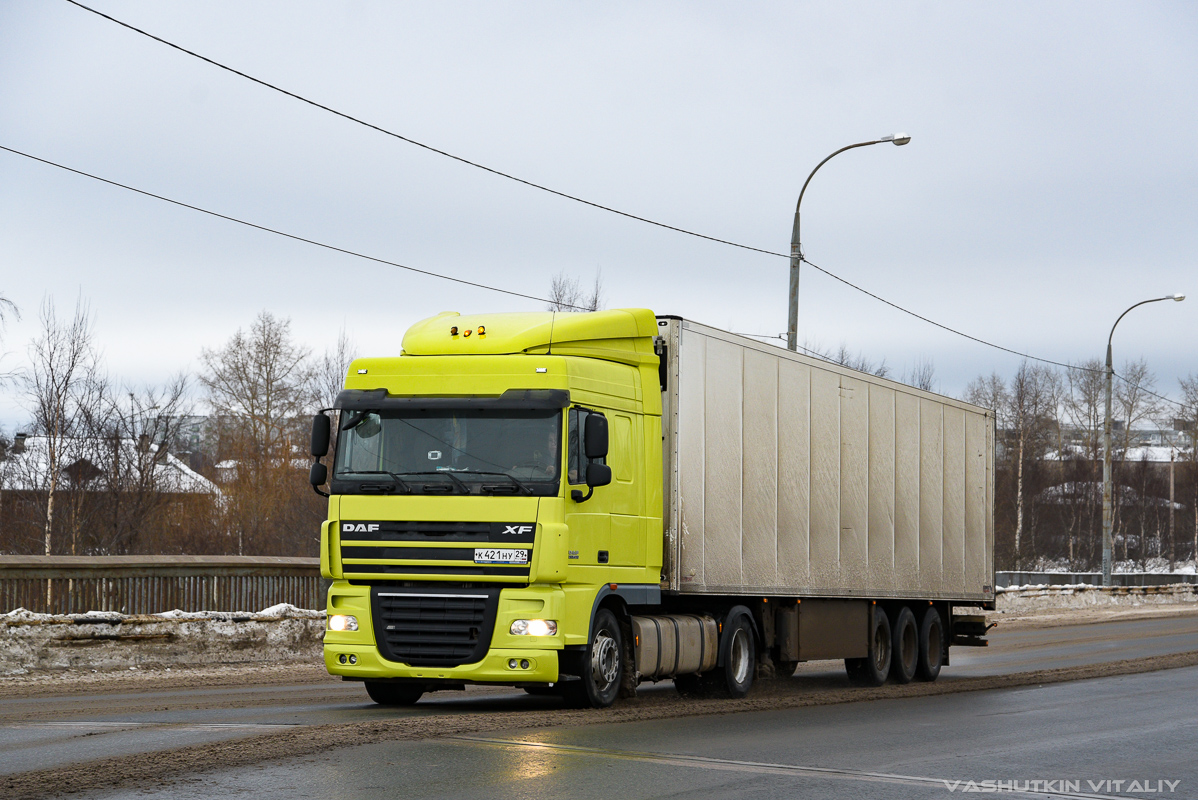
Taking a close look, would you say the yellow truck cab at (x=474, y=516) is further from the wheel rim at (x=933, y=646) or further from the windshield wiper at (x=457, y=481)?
the wheel rim at (x=933, y=646)

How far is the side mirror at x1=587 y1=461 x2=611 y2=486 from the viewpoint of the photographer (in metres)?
11.7

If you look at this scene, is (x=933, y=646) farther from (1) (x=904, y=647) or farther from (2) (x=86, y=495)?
(2) (x=86, y=495)

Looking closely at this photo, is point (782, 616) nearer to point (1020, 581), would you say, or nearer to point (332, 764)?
point (332, 764)

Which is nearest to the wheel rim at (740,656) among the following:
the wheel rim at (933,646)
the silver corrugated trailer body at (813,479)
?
the silver corrugated trailer body at (813,479)

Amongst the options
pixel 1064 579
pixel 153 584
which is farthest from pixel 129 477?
pixel 1064 579

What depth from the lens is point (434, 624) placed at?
38.0 feet

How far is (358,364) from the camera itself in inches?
483

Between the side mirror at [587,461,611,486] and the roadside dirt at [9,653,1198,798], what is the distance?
198 centimetres

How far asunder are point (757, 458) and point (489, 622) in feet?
14.5

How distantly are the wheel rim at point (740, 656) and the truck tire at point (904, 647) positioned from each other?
4.10m

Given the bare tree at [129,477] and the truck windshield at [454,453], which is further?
the bare tree at [129,477]

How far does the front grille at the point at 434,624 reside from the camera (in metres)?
11.5

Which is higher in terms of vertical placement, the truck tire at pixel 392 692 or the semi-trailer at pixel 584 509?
the semi-trailer at pixel 584 509

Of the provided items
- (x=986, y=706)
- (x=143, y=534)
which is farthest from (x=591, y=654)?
(x=143, y=534)
